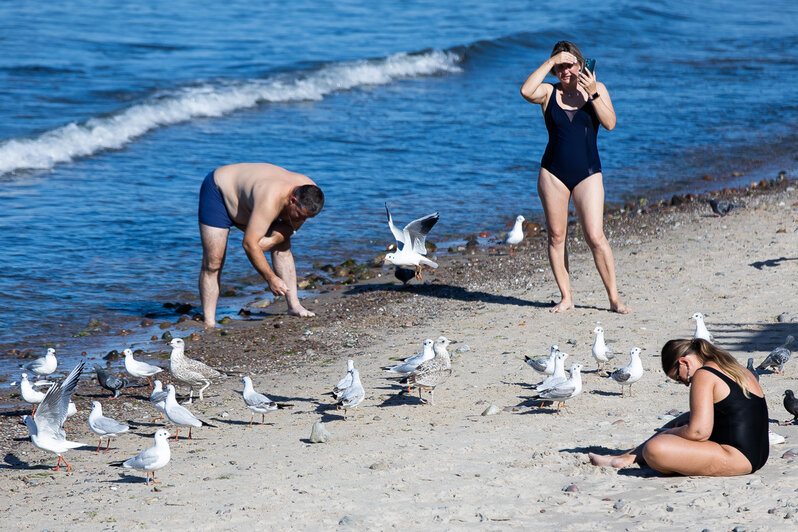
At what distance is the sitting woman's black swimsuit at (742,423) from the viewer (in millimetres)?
5520

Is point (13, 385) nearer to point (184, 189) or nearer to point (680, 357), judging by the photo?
point (680, 357)

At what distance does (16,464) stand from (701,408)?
178 inches

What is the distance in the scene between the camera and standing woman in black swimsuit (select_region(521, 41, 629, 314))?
886 cm

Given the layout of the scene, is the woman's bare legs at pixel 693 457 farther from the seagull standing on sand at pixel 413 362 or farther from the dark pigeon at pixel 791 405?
the seagull standing on sand at pixel 413 362

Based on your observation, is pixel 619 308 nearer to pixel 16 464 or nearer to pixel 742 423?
pixel 742 423

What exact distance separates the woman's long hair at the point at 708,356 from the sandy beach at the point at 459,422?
58 centimetres

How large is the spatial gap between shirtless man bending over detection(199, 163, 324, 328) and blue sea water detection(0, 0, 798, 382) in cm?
134

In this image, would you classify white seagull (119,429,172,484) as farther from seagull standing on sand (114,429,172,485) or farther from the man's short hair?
the man's short hair

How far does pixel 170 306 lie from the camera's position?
1103cm

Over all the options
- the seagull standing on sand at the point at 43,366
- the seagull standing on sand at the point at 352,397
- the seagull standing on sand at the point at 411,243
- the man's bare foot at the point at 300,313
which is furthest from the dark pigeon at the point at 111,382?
the seagull standing on sand at the point at 411,243

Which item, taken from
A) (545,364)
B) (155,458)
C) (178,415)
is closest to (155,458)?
(155,458)

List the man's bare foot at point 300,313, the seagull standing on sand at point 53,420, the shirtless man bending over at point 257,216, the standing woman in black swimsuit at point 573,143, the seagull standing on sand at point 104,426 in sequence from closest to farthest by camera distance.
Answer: the seagull standing on sand at point 53,420 < the seagull standing on sand at point 104,426 < the standing woman in black swimsuit at point 573,143 < the shirtless man bending over at point 257,216 < the man's bare foot at point 300,313

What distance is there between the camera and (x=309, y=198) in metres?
9.05

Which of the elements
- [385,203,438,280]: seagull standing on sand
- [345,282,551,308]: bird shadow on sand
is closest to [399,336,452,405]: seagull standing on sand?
[345,282,551,308]: bird shadow on sand
